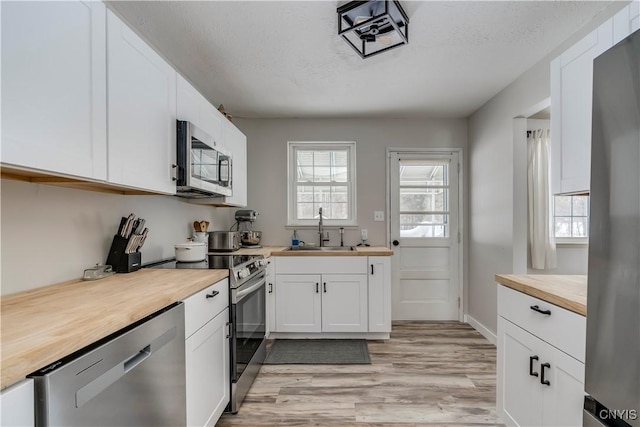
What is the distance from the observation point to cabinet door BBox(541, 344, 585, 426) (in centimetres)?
113

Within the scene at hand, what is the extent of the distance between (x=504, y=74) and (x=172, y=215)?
2976 mm

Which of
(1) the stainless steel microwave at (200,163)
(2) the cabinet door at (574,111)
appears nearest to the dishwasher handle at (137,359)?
(1) the stainless steel microwave at (200,163)

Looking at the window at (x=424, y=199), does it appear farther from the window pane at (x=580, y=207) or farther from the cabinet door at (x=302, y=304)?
the cabinet door at (x=302, y=304)

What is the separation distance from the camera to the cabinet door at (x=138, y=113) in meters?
1.27

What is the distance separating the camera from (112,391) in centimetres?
89

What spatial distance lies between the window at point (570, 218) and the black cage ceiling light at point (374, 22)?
2290 millimetres

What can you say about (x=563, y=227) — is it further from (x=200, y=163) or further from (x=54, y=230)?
(x=54, y=230)

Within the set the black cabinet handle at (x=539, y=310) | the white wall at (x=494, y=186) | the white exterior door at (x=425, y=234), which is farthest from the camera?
the white exterior door at (x=425, y=234)

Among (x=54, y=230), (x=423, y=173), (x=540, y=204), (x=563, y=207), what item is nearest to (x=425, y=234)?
(x=423, y=173)

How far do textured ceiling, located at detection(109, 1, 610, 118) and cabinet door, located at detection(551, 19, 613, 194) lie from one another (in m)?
0.54

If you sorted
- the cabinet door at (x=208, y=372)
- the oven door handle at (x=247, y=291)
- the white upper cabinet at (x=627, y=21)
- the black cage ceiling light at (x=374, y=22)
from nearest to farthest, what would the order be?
the white upper cabinet at (x=627, y=21)
the cabinet door at (x=208, y=372)
the black cage ceiling light at (x=374, y=22)
the oven door handle at (x=247, y=291)

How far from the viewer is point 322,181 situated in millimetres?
3684

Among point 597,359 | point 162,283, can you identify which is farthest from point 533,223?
point 162,283

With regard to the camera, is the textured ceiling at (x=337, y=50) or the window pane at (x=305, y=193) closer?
the textured ceiling at (x=337, y=50)
